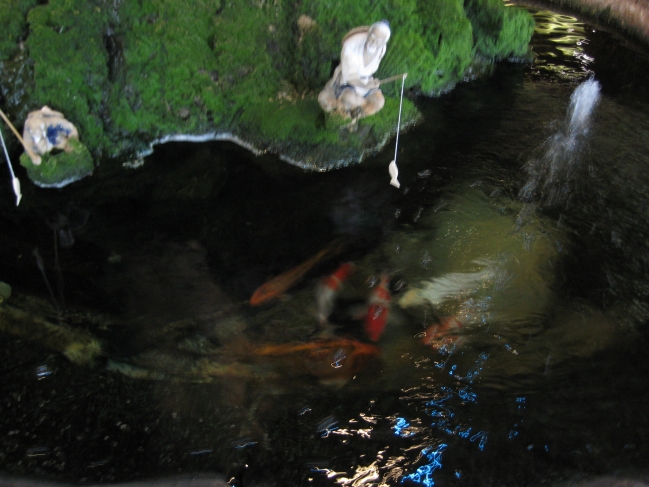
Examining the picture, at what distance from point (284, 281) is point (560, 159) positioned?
14.6 feet

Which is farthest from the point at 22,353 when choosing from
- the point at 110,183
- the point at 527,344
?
the point at 527,344

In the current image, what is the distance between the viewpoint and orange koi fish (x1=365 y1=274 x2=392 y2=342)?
4.50 m

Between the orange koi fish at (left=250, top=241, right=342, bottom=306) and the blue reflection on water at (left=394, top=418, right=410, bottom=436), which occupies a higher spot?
the orange koi fish at (left=250, top=241, right=342, bottom=306)

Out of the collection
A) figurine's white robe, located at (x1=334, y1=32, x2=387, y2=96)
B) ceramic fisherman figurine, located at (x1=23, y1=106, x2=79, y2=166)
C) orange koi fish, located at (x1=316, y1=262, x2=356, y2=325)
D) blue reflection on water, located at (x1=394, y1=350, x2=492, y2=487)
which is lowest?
blue reflection on water, located at (x1=394, y1=350, x2=492, y2=487)

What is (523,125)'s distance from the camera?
7.75 metres

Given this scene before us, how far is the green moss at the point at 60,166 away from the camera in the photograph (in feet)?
20.3

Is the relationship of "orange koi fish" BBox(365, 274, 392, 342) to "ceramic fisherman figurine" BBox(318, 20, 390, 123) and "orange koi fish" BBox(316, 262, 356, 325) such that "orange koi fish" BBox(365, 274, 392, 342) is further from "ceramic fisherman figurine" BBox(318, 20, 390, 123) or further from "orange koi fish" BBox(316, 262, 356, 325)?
"ceramic fisherman figurine" BBox(318, 20, 390, 123)

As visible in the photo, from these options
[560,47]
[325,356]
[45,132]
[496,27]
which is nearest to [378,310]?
[325,356]

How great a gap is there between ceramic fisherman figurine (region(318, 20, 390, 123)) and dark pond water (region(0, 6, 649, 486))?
85cm

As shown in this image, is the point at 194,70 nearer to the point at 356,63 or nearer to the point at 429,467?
the point at 356,63

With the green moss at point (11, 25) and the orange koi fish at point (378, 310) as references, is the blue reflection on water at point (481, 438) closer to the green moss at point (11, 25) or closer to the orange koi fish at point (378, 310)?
the orange koi fish at point (378, 310)

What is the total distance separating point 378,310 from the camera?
15.4 ft

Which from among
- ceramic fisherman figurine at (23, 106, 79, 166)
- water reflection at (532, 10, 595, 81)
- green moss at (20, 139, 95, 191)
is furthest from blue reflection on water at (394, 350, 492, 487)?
water reflection at (532, 10, 595, 81)

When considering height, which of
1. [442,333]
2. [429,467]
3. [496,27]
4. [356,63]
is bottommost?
[429,467]
